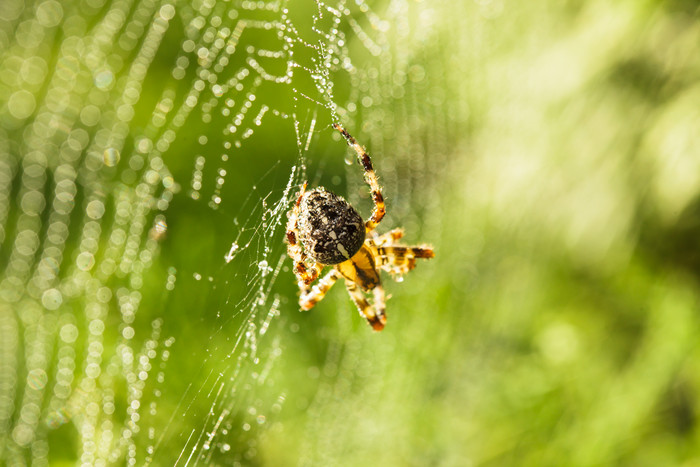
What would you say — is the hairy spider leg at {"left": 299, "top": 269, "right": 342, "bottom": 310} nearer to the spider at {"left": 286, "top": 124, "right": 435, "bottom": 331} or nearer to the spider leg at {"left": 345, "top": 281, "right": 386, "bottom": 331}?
the spider at {"left": 286, "top": 124, "right": 435, "bottom": 331}

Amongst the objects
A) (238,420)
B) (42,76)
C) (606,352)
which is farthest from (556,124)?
(42,76)

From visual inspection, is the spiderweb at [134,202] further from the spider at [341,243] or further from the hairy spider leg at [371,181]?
the hairy spider leg at [371,181]

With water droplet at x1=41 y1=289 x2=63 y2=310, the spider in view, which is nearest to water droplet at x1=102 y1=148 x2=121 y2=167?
water droplet at x1=41 y1=289 x2=63 y2=310

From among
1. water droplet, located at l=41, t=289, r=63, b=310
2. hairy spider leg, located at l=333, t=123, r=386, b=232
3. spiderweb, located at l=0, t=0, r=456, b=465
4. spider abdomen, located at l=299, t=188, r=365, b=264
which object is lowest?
water droplet, located at l=41, t=289, r=63, b=310

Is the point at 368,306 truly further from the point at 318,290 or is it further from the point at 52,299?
the point at 52,299

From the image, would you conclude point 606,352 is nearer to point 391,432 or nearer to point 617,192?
point 617,192

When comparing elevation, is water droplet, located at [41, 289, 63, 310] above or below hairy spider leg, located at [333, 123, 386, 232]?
below
